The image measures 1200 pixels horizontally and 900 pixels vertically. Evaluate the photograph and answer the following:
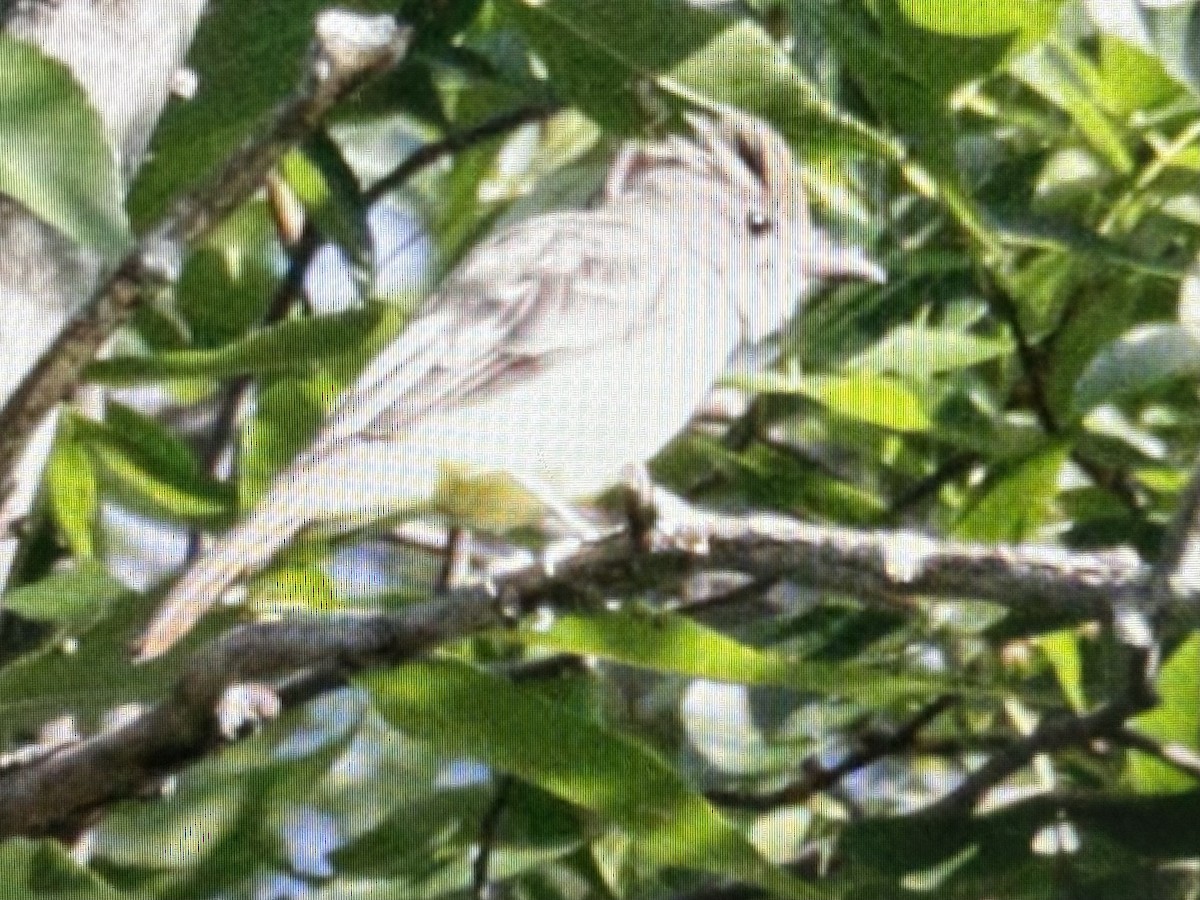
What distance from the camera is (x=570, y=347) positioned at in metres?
2.99

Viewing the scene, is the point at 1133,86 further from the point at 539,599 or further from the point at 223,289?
the point at 539,599

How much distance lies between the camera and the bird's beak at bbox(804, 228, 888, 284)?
2.74m

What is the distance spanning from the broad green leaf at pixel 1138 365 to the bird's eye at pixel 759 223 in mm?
963

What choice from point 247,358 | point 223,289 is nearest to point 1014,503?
point 247,358

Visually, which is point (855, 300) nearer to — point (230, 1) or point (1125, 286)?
point (1125, 286)

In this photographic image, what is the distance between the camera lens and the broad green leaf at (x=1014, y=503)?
2461mm

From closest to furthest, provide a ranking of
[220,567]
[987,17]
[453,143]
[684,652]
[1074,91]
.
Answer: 1. [684,652]
2. [220,567]
3. [987,17]
4. [1074,91]
5. [453,143]

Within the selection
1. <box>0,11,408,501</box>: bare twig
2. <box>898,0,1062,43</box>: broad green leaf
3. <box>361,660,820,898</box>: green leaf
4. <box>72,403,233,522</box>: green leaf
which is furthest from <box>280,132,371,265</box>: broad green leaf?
<box>0,11,408,501</box>: bare twig

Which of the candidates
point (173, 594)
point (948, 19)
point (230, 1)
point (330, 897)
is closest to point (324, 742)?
point (330, 897)

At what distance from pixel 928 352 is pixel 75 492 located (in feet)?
2.61

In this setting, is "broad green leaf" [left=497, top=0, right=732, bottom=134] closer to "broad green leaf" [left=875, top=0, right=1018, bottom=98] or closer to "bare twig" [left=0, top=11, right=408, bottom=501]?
"broad green leaf" [left=875, top=0, right=1018, bottom=98]

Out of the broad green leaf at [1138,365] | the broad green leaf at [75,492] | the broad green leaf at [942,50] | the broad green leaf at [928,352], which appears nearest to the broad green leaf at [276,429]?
the broad green leaf at [75,492]

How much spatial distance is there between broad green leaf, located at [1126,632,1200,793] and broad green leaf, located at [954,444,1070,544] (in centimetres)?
24

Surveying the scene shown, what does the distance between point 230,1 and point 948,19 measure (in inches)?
23.9
